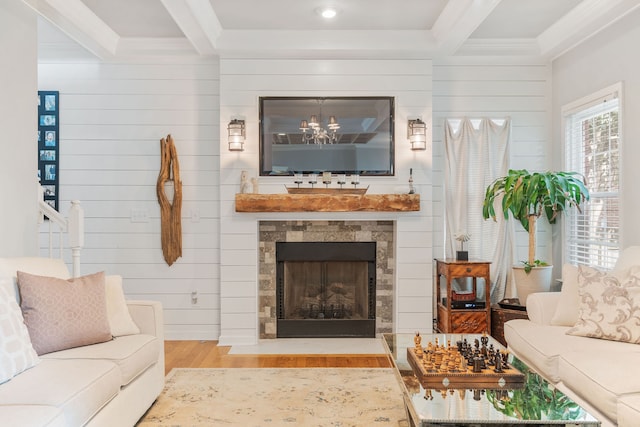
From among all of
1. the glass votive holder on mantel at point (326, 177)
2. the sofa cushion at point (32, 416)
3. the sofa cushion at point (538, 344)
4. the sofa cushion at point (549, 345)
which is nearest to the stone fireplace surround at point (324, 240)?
the glass votive holder on mantel at point (326, 177)

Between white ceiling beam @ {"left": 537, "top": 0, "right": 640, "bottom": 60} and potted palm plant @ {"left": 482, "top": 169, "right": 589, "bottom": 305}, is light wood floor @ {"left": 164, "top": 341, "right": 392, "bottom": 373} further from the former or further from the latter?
white ceiling beam @ {"left": 537, "top": 0, "right": 640, "bottom": 60}

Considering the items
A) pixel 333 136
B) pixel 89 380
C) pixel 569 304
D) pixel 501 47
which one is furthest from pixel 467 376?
pixel 501 47

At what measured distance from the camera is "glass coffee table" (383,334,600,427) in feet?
6.15

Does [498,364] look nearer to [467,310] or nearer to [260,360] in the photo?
[467,310]

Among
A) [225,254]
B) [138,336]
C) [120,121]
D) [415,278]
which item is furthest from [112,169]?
[415,278]

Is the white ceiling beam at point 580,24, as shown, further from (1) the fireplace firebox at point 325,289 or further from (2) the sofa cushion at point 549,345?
(1) the fireplace firebox at point 325,289

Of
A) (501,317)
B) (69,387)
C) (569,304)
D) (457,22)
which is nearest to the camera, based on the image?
(69,387)

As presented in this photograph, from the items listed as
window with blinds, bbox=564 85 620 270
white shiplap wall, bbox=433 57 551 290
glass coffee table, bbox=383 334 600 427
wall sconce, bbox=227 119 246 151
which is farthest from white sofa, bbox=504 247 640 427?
wall sconce, bbox=227 119 246 151

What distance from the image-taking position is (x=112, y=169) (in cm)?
493

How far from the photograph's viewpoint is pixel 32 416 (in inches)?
72.4

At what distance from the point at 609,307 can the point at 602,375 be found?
71 cm

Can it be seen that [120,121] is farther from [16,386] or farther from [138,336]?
[16,386]

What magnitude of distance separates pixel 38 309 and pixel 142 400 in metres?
0.78

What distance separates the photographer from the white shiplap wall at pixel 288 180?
4.72 m
